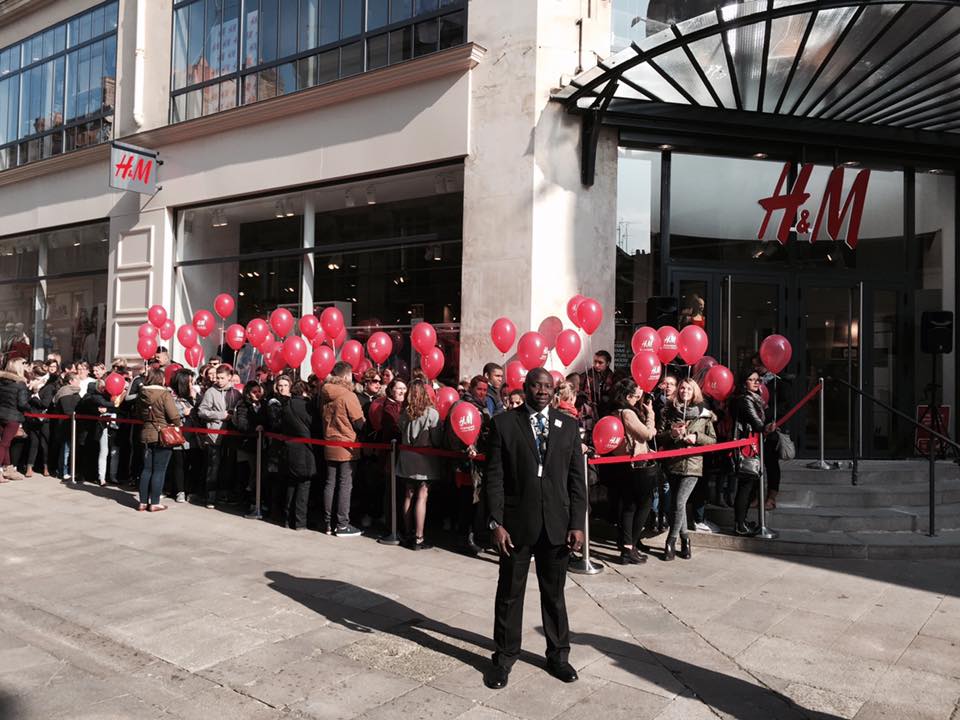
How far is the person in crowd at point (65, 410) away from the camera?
12180 mm

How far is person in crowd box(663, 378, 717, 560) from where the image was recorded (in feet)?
25.0

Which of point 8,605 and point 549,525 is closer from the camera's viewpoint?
point 549,525

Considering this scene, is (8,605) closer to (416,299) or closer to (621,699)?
(621,699)

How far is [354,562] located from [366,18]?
9.45 meters

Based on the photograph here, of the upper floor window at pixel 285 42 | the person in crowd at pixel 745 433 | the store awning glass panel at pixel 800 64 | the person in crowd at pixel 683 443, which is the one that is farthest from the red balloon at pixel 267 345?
the person in crowd at pixel 745 433

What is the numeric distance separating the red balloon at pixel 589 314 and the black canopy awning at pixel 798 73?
2.14m

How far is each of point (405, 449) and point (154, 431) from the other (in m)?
3.48

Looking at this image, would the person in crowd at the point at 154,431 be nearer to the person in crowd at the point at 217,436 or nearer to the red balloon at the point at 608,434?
the person in crowd at the point at 217,436

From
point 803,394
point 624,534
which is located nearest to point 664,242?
point 803,394

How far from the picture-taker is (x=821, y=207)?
1209 centimetres

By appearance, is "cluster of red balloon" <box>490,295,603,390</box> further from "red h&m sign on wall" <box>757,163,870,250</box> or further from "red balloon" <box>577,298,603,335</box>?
"red h&m sign on wall" <box>757,163,870,250</box>

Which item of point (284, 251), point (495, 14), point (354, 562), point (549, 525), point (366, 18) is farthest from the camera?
point (284, 251)

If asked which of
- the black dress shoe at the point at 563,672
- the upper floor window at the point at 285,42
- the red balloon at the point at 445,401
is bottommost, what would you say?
the black dress shoe at the point at 563,672

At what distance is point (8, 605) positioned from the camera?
5812mm
